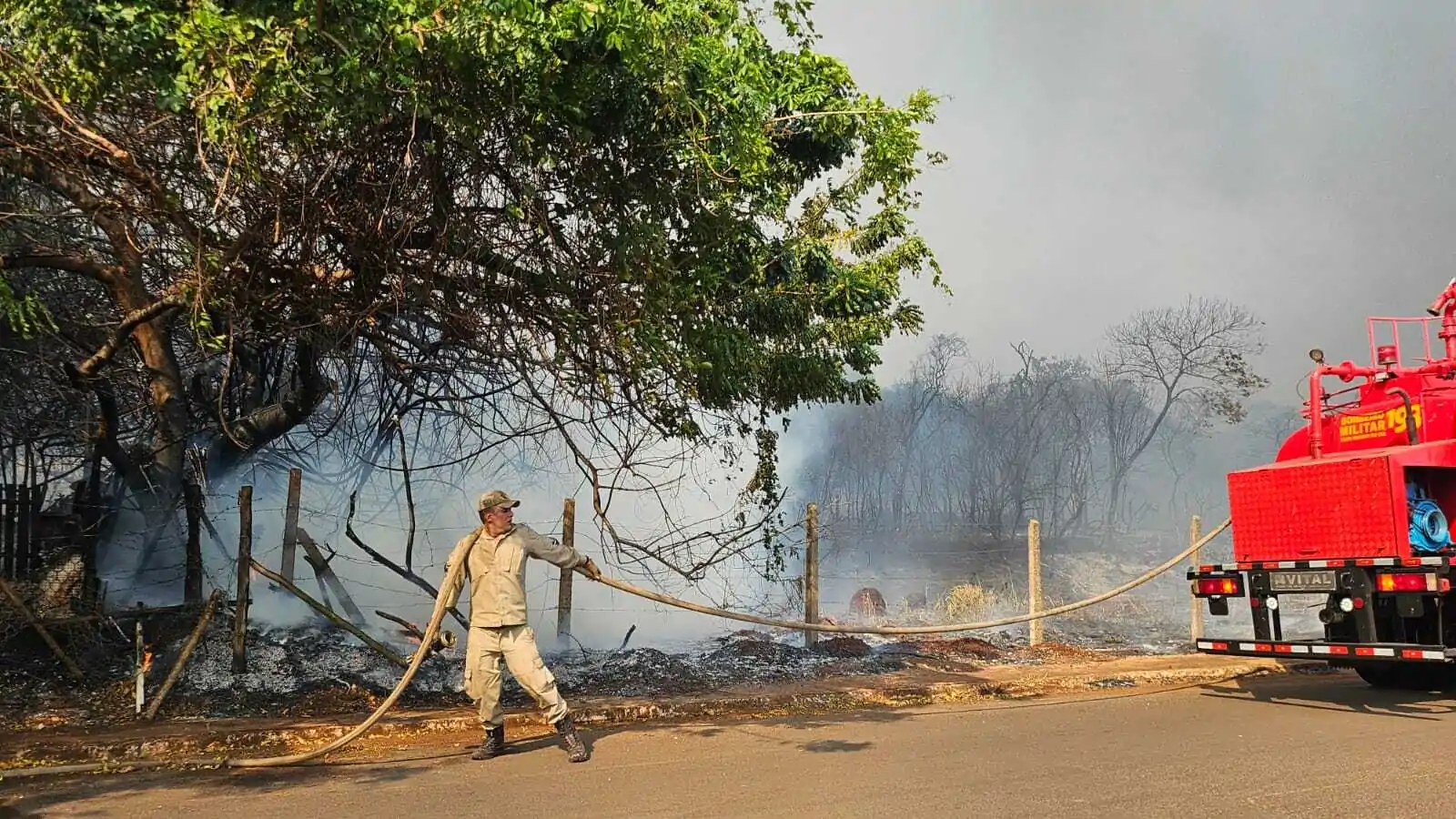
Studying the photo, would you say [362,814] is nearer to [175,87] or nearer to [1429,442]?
[175,87]

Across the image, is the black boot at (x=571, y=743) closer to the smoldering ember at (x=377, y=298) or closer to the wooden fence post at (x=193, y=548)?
the smoldering ember at (x=377, y=298)

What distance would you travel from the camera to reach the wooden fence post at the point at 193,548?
9.53 meters

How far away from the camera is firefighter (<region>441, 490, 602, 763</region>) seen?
648 cm

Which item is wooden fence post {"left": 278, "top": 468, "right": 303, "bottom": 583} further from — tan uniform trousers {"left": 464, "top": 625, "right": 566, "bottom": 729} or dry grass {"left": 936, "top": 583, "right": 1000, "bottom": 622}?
dry grass {"left": 936, "top": 583, "right": 1000, "bottom": 622}

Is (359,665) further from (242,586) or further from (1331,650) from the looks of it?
(1331,650)

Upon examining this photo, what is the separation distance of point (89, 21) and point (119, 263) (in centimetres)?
358

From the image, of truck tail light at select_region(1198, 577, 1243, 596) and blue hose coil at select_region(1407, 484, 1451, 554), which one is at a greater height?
blue hose coil at select_region(1407, 484, 1451, 554)

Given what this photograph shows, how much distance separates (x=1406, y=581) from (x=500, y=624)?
6.40m

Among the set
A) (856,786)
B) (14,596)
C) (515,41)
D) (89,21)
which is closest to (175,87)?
(89,21)

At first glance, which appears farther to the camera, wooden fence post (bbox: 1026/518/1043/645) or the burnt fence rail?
wooden fence post (bbox: 1026/518/1043/645)

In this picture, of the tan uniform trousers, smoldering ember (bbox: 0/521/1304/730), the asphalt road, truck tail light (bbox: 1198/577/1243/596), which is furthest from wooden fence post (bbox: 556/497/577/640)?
truck tail light (bbox: 1198/577/1243/596)

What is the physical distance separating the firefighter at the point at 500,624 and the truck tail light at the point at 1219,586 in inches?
212

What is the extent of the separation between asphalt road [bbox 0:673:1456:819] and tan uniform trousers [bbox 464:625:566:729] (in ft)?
1.06

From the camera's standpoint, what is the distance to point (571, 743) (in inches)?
252
